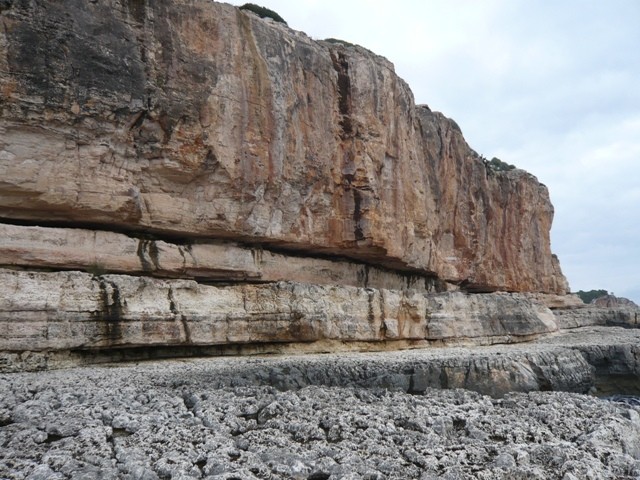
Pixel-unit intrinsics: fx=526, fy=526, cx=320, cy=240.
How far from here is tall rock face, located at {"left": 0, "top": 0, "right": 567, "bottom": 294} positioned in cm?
1216

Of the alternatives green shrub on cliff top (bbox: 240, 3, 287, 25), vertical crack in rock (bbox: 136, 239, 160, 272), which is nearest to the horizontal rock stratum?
vertical crack in rock (bbox: 136, 239, 160, 272)

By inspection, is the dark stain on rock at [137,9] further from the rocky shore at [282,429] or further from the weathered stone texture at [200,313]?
the rocky shore at [282,429]

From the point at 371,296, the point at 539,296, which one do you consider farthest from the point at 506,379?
the point at 539,296

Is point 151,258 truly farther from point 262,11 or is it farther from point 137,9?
point 262,11

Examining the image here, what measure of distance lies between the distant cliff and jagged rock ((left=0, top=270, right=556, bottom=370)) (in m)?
0.04

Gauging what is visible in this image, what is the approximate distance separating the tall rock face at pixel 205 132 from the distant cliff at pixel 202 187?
0.15 ft

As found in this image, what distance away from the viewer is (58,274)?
11.2 meters

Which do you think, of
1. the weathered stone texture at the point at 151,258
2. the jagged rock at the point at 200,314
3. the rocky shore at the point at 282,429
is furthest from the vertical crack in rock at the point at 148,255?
the rocky shore at the point at 282,429

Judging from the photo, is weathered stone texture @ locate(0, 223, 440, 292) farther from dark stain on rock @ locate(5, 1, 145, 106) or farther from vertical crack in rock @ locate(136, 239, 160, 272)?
dark stain on rock @ locate(5, 1, 145, 106)

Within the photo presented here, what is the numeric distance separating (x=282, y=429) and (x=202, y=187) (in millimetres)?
9135

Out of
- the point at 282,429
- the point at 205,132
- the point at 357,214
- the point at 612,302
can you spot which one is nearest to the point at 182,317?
the point at 205,132

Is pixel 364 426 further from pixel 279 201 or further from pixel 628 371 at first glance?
pixel 628 371

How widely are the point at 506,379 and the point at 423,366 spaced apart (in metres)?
A: 2.46

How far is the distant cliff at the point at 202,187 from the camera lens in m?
11.8
